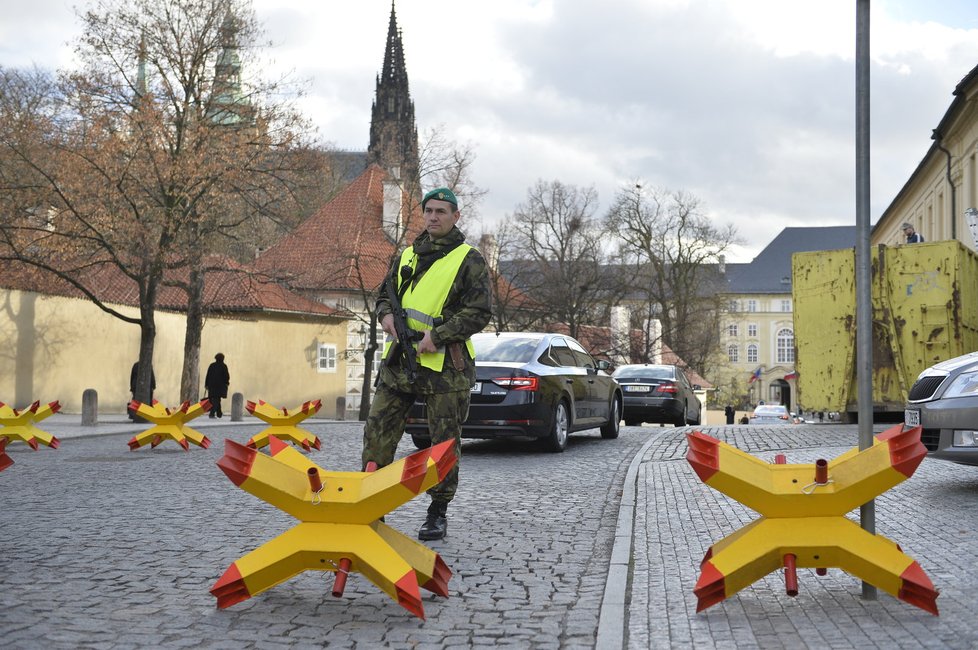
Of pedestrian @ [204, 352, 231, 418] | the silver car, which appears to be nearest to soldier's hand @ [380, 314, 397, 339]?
the silver car

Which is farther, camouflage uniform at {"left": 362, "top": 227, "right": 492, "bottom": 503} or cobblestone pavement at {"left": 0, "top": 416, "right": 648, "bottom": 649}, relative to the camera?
camouflage uniform at {"left": 362, "top": 227, "right": 492, "bottom": 503}

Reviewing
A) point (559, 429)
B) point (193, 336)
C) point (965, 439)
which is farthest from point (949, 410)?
point (193, 336)

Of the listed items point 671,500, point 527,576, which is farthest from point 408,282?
point 671,500

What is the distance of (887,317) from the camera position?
17.7 metres

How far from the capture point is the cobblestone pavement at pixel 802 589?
4520 mm

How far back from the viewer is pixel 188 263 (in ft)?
79.0

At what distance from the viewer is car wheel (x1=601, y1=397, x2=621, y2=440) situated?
1684 cm

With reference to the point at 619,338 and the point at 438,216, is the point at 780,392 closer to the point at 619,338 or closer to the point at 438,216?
the point at 619,338

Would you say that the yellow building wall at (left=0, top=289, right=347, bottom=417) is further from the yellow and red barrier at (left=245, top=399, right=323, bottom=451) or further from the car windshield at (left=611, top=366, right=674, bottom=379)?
the car windshield at (left=611, top=366, right=674, bottom=379)

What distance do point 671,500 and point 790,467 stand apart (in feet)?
13.3

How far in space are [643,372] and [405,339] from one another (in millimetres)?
18256

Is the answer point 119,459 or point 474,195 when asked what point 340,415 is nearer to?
point 474,195

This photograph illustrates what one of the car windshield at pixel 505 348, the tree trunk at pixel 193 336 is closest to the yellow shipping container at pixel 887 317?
the car windshield at pixel 505 348

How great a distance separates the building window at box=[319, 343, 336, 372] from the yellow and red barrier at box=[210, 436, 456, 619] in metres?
39.0
